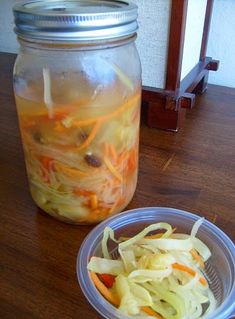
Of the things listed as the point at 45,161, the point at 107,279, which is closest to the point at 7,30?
the point at 45,161

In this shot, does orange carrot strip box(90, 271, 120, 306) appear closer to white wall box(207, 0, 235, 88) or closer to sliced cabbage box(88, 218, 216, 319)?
sliced cabbage box(88, 218, 216, 319)

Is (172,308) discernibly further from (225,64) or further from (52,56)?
(225,64)

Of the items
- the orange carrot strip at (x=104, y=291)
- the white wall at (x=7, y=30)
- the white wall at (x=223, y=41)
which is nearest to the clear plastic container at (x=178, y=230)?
the orange carrot strip at (x=104, y=291)

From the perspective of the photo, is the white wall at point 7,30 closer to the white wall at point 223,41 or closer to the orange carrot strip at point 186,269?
the white wall at point 223,41

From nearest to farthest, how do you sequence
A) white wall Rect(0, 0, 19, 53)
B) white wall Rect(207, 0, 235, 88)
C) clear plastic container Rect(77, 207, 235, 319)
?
clear plastic container Rect(77, 207, 235, 319) → white wall Rect(207, 0, 235, 88) → white wall Rect(0, 0, 19, 53)

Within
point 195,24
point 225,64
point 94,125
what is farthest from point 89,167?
point 225,64

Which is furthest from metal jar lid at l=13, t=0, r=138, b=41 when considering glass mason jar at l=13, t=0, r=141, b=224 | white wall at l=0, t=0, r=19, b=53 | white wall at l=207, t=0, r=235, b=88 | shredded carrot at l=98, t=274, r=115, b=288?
white wall at l=0, t=0, r=19, b=53
